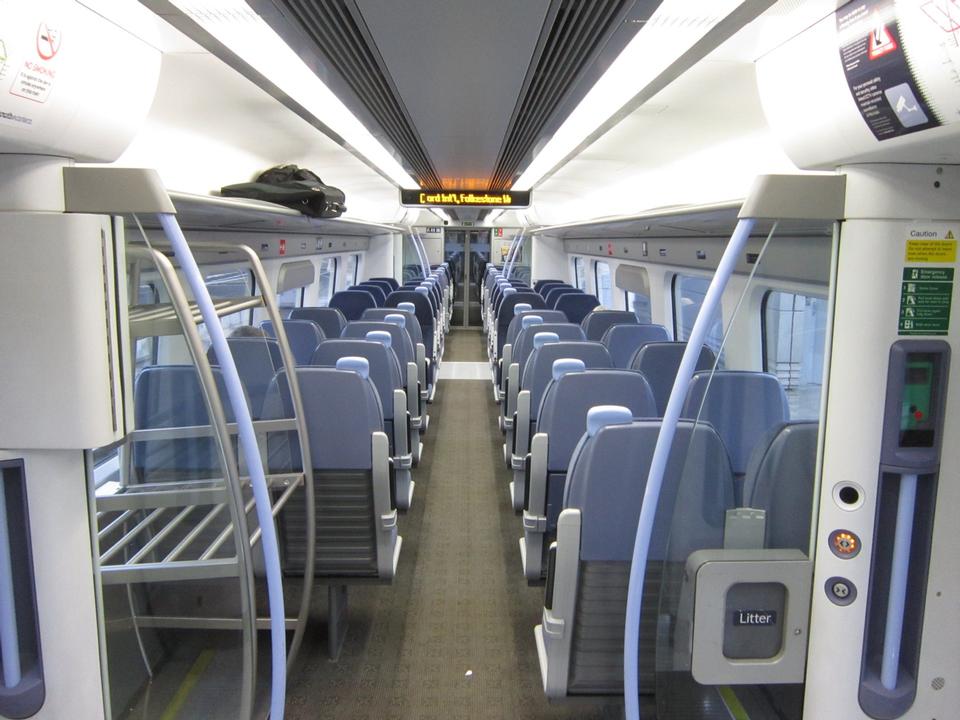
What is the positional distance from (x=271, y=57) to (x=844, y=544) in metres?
2.74

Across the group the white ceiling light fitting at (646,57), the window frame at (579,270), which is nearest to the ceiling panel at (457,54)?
the white ceiling light fitting at (646,57)

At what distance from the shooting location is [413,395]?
20.7ft

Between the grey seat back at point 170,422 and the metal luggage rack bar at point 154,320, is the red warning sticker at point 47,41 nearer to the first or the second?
the metal luggage rack bar at point 154,320

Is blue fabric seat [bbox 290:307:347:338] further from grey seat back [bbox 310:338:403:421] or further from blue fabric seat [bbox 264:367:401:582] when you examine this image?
blue fabric seat [bbox 264:367:401:582]

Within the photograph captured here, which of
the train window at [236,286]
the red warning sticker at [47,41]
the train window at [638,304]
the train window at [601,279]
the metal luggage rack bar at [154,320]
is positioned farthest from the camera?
the train window at [601,279]

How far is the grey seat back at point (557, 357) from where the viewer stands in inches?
196

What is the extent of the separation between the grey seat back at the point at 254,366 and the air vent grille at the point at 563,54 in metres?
1.76

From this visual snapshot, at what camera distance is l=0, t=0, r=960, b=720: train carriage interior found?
1.74 m

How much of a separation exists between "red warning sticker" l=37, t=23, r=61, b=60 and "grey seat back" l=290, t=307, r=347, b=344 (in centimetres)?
528

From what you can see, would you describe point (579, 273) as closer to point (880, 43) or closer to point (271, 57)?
point (271, 57)

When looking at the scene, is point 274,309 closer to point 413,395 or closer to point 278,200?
point 278,200

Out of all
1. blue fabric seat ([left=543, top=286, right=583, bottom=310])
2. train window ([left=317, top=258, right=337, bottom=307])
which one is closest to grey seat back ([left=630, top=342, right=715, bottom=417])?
blue fabric seat ([left=543, top=286, right=583, bottom=310])

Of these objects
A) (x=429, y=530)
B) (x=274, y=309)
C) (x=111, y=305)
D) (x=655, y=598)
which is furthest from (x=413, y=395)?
(x=111, y=305)

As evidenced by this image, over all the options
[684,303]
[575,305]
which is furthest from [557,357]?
[575,305]
